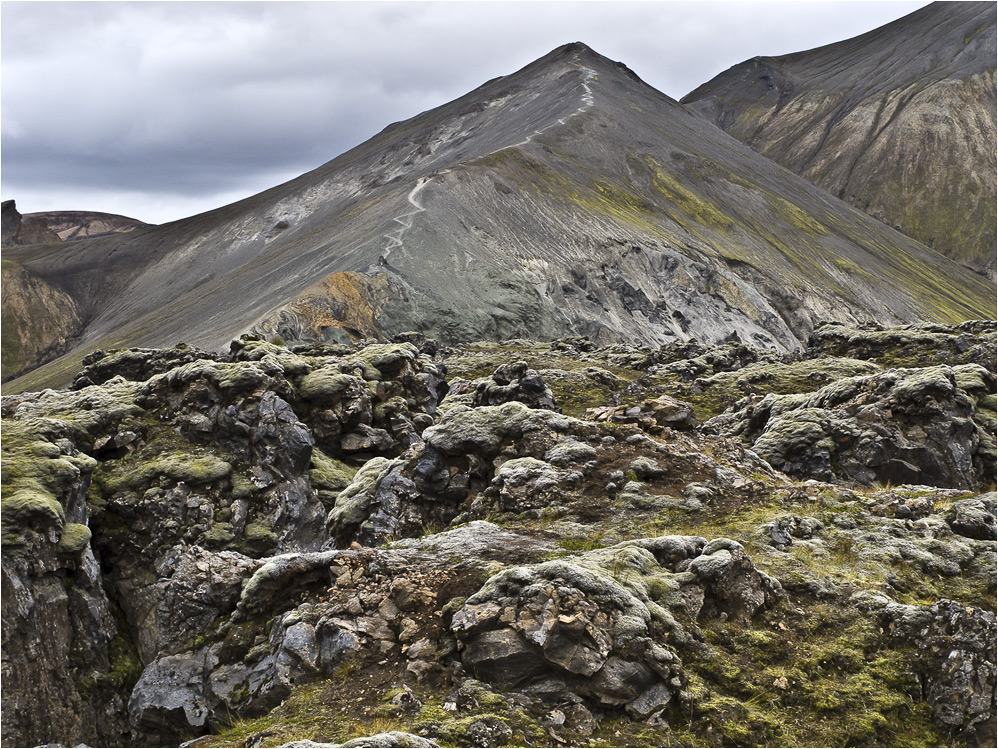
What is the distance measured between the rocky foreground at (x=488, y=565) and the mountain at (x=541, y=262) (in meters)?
58.0

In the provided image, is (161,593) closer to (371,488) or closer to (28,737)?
(28,737)

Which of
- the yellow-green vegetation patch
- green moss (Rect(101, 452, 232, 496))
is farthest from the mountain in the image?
the yellow-green vegetation patch

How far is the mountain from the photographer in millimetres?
100938

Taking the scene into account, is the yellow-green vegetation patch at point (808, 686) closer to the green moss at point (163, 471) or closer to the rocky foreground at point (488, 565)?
the rocky foreground at point (488, 565)

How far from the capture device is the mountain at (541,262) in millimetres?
100938

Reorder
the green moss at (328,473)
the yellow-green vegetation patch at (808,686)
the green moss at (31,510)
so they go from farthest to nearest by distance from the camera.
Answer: the green moss at (328,473) → the green moss at (31,510) → the yellow-green vegetation patch at (808,686)

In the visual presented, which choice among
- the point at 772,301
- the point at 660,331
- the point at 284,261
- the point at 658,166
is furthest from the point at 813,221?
the point at 284,261

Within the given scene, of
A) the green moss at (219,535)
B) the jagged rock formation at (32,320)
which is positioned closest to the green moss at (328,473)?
the green moss at (219,535)

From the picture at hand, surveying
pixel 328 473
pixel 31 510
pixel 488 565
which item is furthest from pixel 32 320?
pixel 488 565

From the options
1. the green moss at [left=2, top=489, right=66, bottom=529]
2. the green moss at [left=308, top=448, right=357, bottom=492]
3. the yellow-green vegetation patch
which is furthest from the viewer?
the green moss at [left=308, top=448, right=357, bottom=492]

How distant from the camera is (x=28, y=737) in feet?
59.8

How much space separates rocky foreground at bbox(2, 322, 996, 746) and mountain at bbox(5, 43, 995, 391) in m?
58.0

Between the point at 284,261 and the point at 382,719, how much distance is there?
408 ft

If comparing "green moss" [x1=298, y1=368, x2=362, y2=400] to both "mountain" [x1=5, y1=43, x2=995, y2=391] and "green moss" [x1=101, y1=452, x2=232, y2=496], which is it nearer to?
"green moss" [x1=101, y1=452, x2=232, y2=496]
